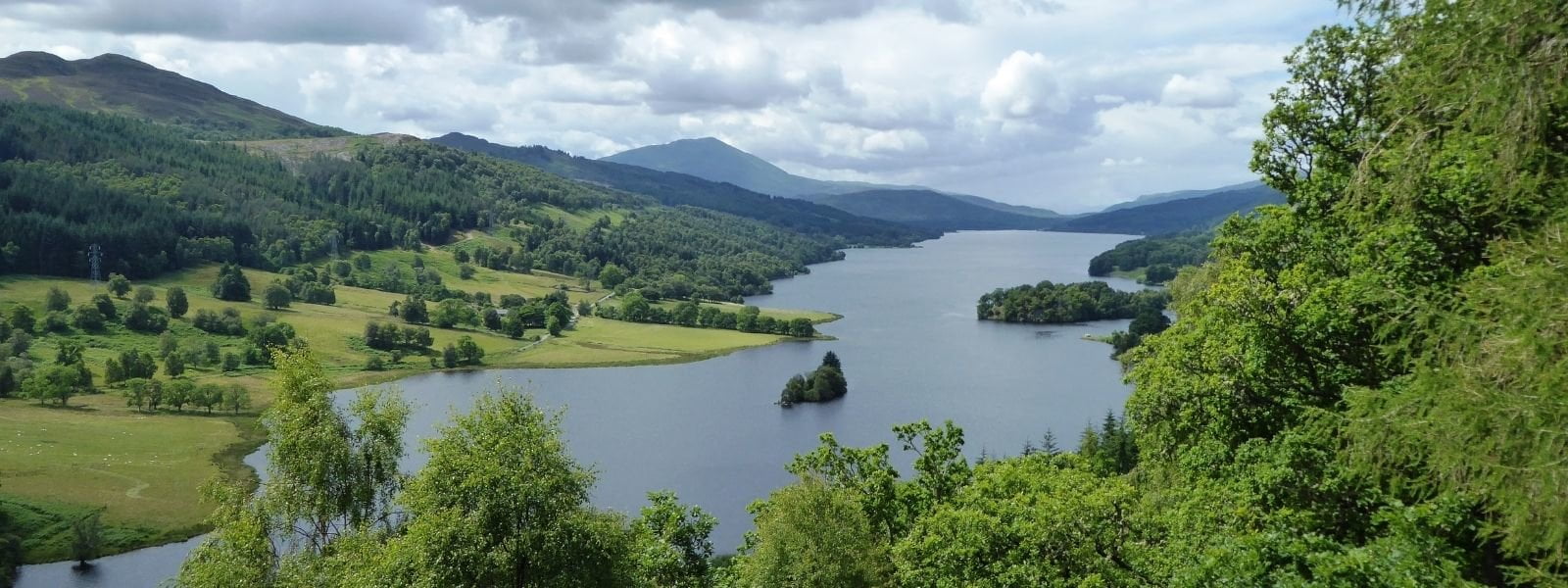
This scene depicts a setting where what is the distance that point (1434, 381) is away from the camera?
352 inches

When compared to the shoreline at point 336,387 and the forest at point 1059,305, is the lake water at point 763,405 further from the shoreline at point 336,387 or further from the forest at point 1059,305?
the forest at point 1059,305

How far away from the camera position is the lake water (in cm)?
6222

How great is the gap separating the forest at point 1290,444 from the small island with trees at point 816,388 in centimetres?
6618

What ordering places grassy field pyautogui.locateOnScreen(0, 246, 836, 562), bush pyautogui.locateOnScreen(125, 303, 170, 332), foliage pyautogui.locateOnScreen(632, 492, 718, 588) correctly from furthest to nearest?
bush pyautogui.locateOnScreen(125, 303, 170, 332) → grassy field pyautogui.locateOnScreen(0, 246, 836, 562) → foliage pyautogui.locateOnScreen(632, 492, 718, 588)

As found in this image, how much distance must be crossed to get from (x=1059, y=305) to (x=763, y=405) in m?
73.4

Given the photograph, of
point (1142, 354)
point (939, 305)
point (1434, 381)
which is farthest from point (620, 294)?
point (1434, 381)

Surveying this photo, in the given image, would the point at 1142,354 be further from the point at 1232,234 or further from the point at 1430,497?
the point at 1430,497

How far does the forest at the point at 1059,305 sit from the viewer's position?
147 metres

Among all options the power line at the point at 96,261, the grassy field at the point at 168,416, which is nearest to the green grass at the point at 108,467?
the grassy field at the point at 168,416

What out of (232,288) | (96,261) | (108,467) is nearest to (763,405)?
(108,467)

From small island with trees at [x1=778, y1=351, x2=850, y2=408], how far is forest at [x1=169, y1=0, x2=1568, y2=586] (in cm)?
6618

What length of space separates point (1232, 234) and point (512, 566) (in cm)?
1477

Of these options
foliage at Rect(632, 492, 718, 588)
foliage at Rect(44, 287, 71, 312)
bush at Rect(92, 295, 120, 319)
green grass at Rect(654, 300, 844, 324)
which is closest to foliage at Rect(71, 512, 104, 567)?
foliage at Rect(632, 492, 718, 588)

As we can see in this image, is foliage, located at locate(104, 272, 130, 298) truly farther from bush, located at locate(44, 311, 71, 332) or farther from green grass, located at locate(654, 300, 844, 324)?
green grass, located at locate(654, 300, 844, 324)
